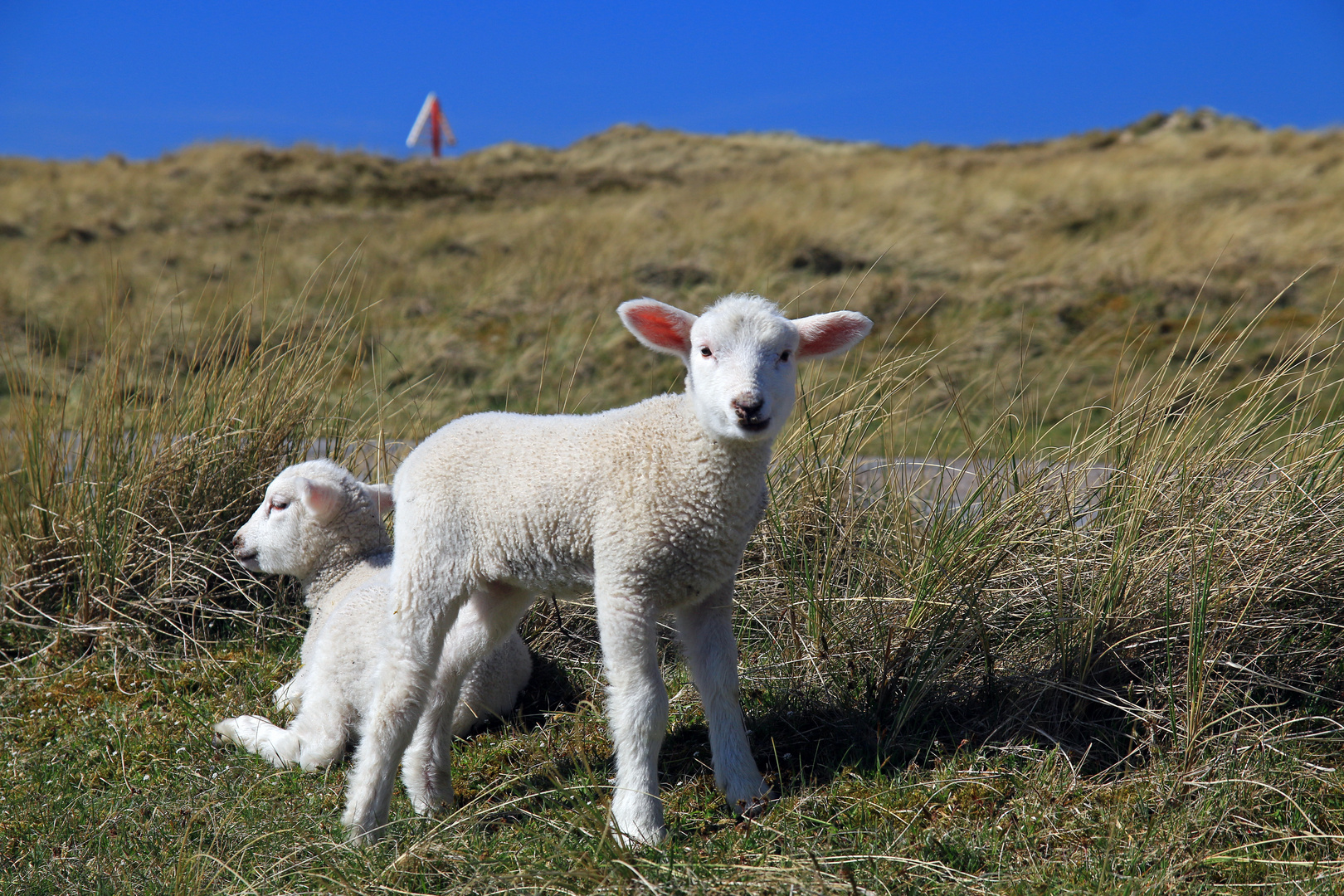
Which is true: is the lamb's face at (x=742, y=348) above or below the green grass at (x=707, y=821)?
above

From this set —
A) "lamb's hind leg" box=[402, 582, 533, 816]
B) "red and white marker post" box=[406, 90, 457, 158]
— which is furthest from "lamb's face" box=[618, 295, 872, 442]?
"red and white marker post" box=[406, 90, 457, 158]

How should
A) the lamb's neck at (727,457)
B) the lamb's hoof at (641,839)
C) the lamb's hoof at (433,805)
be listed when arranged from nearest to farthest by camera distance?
the lamb's hoof at (641,839) < the lamb's neck at (727,457) < the lamb's hoof at (433,805)

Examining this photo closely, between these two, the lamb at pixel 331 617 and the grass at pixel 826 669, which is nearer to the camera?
the grass at pixel 826 669

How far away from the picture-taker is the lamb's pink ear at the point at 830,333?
10.0 ft

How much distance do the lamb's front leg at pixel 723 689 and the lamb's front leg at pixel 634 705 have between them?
0.28m

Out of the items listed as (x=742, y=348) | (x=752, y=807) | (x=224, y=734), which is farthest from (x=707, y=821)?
(x=224, y=734)

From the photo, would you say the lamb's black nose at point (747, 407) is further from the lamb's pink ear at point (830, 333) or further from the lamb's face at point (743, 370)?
the lamb's pink ear at point (830, 333)

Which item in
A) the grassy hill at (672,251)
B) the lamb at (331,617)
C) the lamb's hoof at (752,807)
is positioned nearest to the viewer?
the lamb's hoof at (752,807)

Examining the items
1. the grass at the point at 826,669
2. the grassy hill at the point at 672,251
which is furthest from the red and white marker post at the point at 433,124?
the grass at the point at 826,669

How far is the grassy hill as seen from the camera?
11.7m

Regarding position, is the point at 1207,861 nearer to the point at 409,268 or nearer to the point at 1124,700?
the point at 1124,700

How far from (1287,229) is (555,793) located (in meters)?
18.8

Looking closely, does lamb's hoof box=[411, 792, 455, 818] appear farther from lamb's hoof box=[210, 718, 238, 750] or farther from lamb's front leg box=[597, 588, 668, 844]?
lamb's hoof box=[210, 718, 238, 750]

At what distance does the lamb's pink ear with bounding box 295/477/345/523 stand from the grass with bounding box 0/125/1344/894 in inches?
34.0
